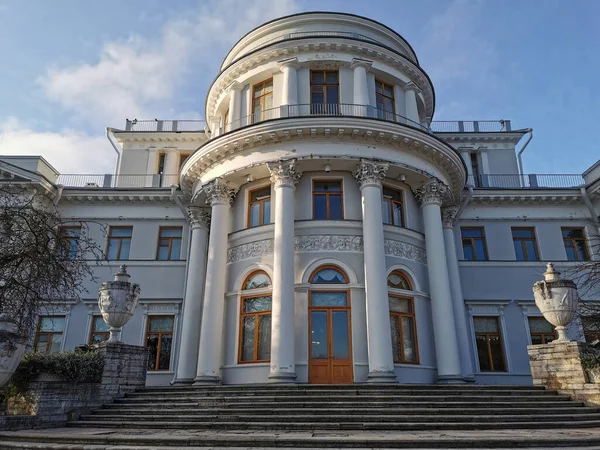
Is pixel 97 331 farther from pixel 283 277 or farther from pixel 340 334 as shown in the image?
pixel 340 334

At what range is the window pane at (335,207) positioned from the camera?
1681 centimetres

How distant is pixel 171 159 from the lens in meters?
24.8

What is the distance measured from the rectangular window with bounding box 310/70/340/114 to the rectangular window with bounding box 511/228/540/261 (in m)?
10.1

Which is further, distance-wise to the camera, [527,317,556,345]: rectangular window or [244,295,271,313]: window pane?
[527,317,556,345]: rectangular window

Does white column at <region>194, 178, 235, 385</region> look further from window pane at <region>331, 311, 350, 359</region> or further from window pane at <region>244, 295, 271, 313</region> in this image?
window pane at <region>331, 311, 350, 359</region>

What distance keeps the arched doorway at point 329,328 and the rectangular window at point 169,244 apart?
26.4ft

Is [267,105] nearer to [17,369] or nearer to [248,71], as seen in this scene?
[248,71]

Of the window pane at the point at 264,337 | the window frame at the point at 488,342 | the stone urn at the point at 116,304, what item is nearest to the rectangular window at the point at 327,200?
the window pane at the point at 264,337

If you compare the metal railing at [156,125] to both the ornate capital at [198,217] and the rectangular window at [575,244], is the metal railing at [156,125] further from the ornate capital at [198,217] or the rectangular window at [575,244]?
the rectangular window at [575,244]

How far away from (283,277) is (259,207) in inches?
144

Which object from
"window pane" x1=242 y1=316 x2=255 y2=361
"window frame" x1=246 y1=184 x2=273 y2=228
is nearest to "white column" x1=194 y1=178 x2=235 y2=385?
"window frame" x1=246 y1=184 x2=273 y2=228

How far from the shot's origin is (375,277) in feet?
49.1

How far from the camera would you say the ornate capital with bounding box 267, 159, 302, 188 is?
16266mm

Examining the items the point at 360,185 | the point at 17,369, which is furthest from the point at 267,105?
the point at 17,369
